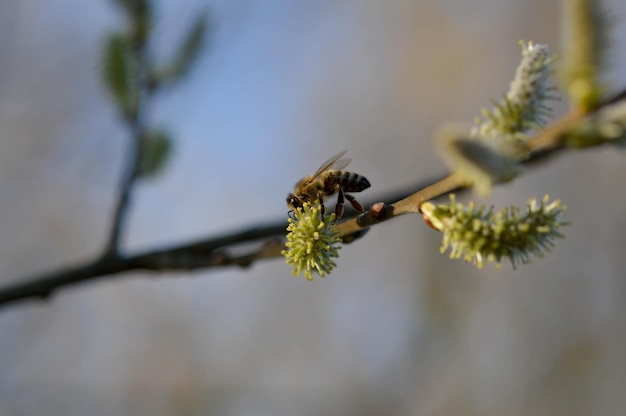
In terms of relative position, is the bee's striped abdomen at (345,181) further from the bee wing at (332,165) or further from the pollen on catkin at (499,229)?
the pollen on catkin at (499,229)

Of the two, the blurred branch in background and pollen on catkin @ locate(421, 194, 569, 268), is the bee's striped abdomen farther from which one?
pollen on catkin @ locate(421, 194, 569, 268)

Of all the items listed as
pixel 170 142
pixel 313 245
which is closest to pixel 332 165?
pixel 313 245

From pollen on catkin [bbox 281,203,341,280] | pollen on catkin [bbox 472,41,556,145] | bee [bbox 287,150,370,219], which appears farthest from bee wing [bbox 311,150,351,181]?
pollen on catkin [bbox 472,41,556,145]

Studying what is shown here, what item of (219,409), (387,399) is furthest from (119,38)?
(387,399)

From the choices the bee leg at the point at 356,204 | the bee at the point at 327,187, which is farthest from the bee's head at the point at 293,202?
the bee leg at the point at 356,204

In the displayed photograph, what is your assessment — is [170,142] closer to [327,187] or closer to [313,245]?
[327,187]
